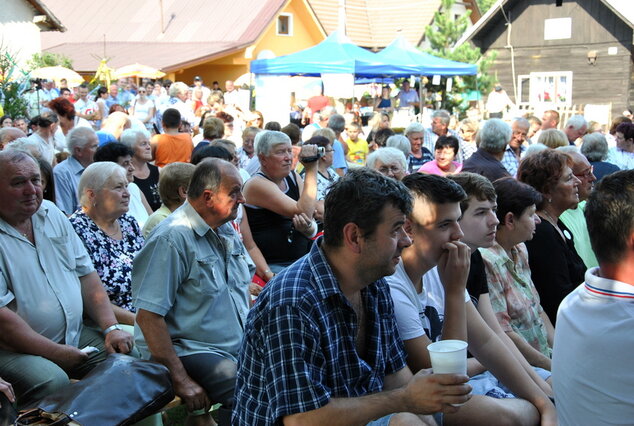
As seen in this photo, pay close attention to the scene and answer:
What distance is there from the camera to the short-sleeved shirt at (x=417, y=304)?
2834mm

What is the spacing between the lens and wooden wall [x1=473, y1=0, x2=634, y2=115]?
86.1ft

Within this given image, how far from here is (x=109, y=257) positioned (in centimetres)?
438

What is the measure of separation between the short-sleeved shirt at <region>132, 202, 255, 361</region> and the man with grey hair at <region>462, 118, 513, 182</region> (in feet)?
14.1

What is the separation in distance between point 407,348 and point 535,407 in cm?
71

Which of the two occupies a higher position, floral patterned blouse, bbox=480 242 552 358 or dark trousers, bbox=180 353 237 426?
floral patterned blouse, bbox=480 242 552 358

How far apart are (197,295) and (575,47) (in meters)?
26.8

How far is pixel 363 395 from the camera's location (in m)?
2.34

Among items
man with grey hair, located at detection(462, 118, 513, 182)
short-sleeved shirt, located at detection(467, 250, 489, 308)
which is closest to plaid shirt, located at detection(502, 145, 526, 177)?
man with grey hair, located at detection(462, 118, 513, 182)

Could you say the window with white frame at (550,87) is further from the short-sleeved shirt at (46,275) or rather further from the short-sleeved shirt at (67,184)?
the short-sleeved shirt at (46,275)

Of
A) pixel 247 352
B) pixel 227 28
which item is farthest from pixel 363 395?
pixel 227 28

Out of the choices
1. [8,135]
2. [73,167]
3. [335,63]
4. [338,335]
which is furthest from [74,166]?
[335,63]

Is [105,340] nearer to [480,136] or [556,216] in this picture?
[556,216]

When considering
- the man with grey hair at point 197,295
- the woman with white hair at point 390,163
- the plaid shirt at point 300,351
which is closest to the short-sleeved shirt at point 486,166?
the woman with white hair at point 390,163

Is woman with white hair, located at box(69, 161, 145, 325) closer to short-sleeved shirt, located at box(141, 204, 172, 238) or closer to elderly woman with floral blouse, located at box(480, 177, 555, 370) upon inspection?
short-sleeved shirt, located at box(141, 204, 172, 238)
